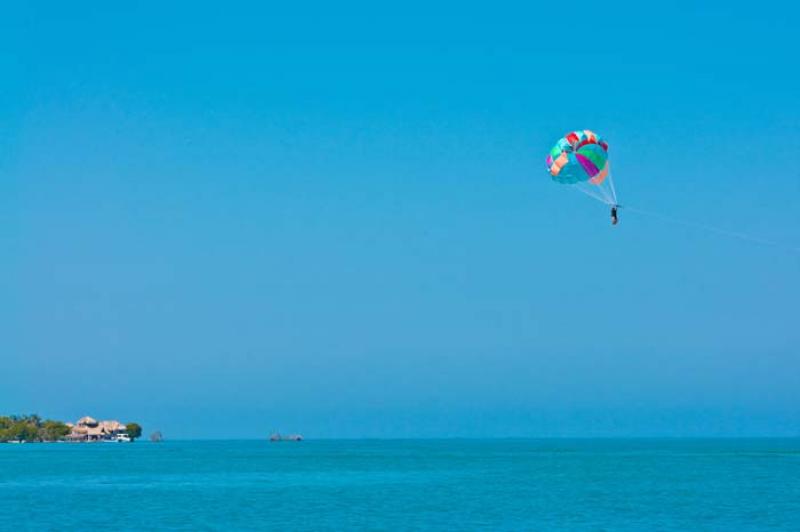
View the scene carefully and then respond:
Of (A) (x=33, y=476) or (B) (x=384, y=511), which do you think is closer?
(B) (x=384, y=511)

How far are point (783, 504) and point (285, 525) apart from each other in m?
34.4

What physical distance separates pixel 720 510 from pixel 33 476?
72.4 m

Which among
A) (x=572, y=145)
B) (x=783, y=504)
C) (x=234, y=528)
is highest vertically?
(x=572, y=145)

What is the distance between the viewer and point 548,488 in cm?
9431

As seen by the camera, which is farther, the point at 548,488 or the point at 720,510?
the point at 548,488

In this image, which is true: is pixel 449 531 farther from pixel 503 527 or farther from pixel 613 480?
pixel 613 480

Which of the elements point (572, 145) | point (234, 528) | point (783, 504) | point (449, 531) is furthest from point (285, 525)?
point (783, 504)

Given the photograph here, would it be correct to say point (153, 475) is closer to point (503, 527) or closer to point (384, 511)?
point (384, 511)

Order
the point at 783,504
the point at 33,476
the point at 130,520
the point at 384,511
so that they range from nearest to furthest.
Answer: the point at 130,520
the point at 384,511
the point at 783,504
the point at 33,476

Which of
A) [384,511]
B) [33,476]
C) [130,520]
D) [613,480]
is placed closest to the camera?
[130,520]

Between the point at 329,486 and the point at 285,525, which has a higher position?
the point at 329,486

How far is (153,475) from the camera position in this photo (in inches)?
4744

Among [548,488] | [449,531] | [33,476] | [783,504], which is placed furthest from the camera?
[33,476]

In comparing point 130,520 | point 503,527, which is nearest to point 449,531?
point 503,527
